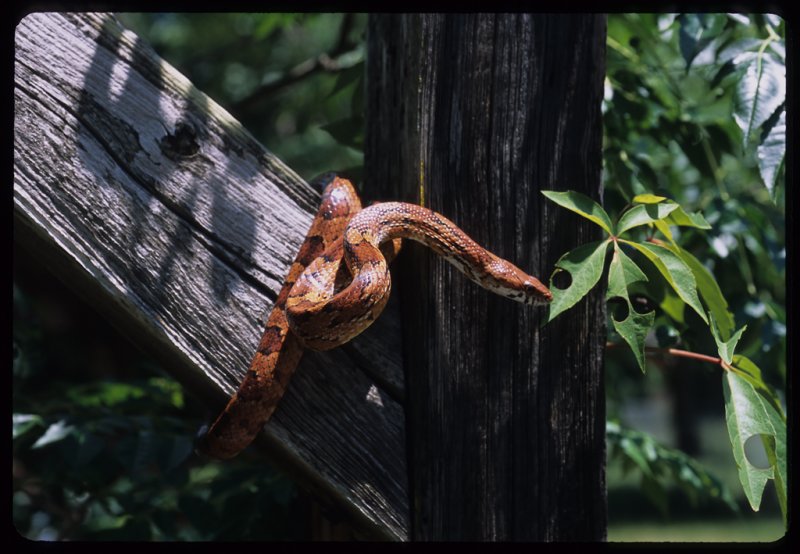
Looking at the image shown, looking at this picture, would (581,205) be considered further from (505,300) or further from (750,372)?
(750,372)

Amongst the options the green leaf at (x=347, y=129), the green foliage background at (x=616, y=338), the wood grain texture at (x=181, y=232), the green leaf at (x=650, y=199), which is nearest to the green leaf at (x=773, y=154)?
the green foliage background at (x=616, y=338)

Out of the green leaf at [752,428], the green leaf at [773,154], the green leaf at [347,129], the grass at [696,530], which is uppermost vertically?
the grass at [696,530]

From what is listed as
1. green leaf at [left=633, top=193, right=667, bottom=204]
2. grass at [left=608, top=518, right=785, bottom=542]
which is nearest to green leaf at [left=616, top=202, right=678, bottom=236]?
green leaf at [left=633, top=193, right=667, bottom=204]

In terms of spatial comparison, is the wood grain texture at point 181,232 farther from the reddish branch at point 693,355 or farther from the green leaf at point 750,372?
the green leaf at point 750,372

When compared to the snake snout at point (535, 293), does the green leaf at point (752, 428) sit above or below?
below

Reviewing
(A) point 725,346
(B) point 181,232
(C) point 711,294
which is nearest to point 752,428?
(A) point 725,346

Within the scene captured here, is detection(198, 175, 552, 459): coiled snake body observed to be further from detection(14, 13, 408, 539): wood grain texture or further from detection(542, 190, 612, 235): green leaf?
detection(542, 190, 612, 235): green leaf
